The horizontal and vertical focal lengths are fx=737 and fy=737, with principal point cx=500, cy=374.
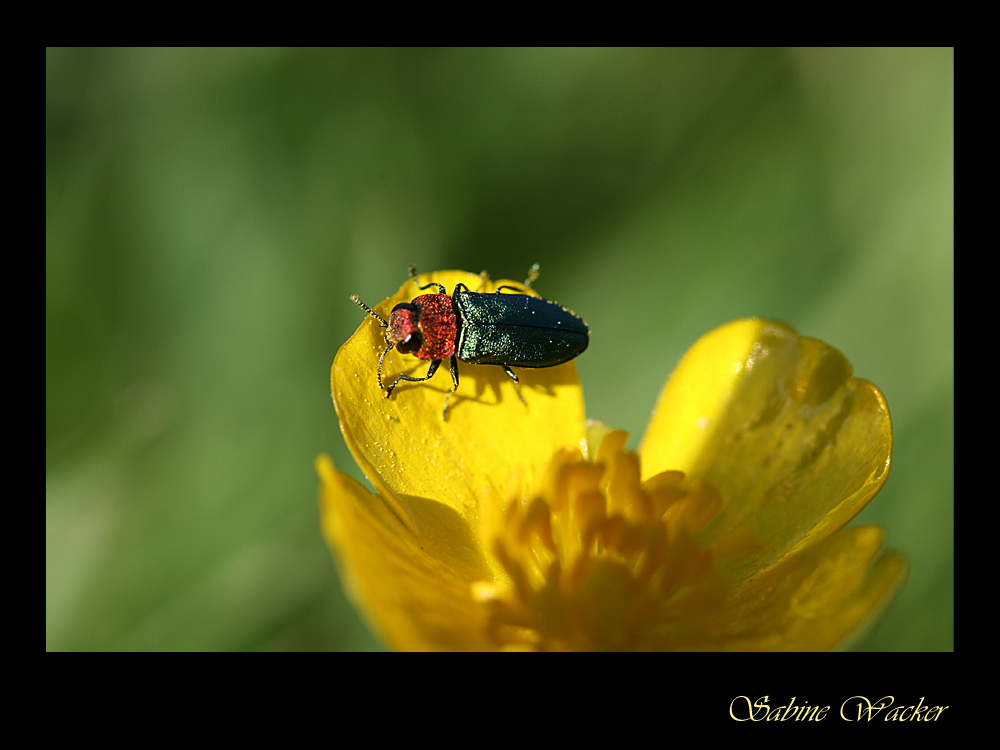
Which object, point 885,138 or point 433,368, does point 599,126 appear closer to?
point 885,138

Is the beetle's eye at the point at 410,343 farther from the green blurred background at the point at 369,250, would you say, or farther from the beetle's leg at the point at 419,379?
the green blurred background at the point at 369,250

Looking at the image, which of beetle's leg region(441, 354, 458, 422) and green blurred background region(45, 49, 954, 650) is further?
green blurred background region(45, 49, 954, 650)

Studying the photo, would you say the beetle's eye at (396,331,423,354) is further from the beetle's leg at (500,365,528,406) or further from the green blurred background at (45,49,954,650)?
the green blurred background at (45,49,954,650)

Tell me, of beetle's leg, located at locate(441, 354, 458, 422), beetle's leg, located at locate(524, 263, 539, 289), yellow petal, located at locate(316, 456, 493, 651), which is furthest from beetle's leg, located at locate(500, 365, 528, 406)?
yellow petal, located at locate(316, 456, 493, 651)

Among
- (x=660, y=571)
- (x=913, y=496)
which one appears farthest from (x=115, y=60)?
(x=913, y=496)

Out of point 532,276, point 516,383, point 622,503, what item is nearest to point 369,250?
point 532,276

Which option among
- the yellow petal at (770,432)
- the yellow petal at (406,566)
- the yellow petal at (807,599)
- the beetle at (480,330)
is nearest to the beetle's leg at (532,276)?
the beetle at (480,330)
